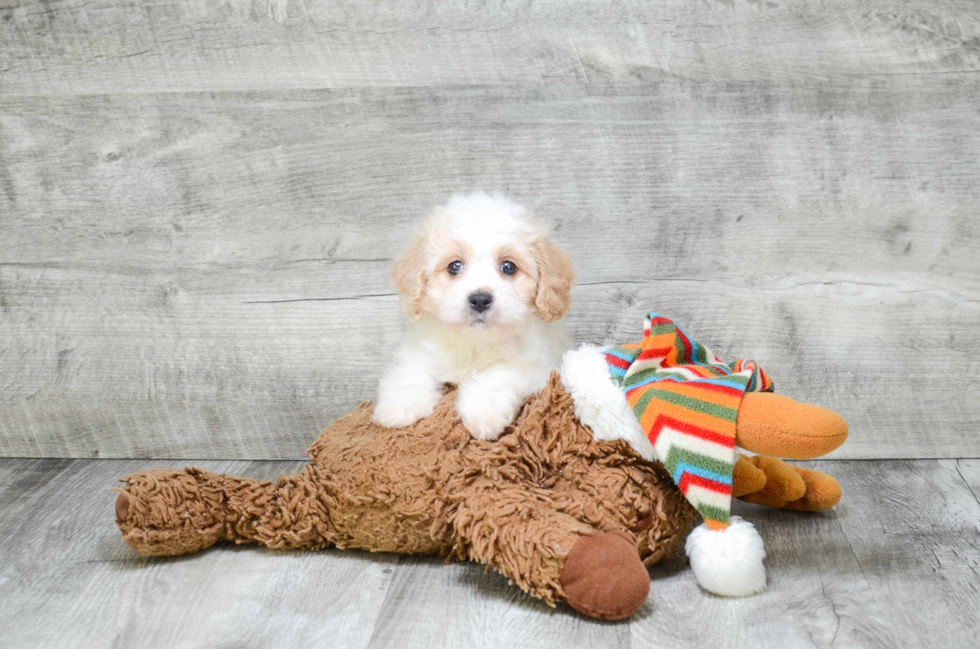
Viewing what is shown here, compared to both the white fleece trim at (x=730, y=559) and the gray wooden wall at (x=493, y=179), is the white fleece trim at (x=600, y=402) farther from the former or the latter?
the gray wooden wall at (x=493, y=179)

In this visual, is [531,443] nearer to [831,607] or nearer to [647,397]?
[647,397]

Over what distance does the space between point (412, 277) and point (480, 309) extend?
0.20m

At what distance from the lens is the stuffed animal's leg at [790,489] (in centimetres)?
193

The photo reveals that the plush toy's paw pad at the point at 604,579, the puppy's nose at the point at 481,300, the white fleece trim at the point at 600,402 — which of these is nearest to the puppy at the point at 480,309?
the puppy's nose at the point at 481,300

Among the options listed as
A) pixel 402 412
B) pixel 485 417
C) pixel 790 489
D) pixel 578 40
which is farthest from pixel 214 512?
pixel 578 40

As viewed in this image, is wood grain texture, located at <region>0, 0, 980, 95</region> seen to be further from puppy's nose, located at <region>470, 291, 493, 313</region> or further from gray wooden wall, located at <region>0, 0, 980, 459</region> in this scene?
puppy's nose, located at <region>470, 291, 493, 313</region>

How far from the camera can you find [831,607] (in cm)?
152

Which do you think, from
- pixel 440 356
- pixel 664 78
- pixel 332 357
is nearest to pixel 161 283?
pixel 332 357

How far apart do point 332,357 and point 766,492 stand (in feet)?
4.06

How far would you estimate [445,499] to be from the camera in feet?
5.33

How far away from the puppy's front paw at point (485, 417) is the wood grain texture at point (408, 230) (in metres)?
0.72

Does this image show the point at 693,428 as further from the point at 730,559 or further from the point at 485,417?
the point at 485,417

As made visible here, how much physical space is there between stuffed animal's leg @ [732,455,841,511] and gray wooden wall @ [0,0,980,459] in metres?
0.48

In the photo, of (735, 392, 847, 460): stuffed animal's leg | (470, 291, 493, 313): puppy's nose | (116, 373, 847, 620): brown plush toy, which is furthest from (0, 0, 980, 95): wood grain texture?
(735, 392, 847, 460): stuffed animal's leg
